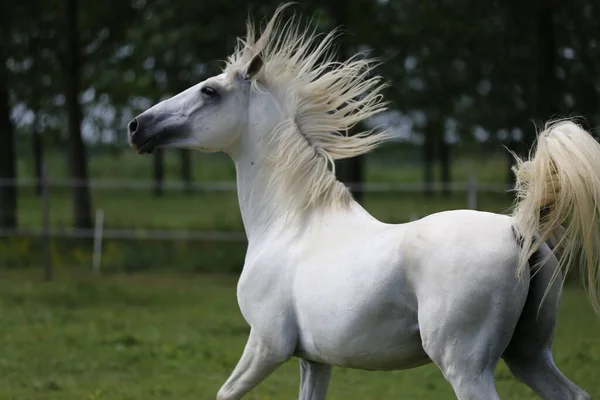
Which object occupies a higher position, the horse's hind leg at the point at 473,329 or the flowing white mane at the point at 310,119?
the flowing white mane at the point at 310,119

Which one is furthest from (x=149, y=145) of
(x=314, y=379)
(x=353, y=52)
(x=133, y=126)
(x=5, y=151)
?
(x=5, y=151)

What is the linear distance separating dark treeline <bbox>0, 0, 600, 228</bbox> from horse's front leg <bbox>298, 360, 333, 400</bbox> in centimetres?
869

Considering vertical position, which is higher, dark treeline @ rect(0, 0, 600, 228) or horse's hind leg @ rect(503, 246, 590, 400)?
dark treeline @ rect(0, 0, 600, 228)

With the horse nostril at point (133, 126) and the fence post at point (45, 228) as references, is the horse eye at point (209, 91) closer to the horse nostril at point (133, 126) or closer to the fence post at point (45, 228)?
the horse nostril at point (133, 126)

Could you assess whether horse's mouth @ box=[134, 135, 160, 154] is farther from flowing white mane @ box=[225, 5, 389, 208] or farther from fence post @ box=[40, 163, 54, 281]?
fence post @ box=[40, 163, 54, 281]

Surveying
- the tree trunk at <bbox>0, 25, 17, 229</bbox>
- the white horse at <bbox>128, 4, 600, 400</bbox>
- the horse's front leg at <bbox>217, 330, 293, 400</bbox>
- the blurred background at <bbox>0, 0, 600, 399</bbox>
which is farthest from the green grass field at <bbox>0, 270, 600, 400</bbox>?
the tree trunk at <bbox>0, 25, 17, 229</bbox>

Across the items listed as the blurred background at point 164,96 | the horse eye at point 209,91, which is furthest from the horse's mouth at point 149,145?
the blurred background at point 164,96

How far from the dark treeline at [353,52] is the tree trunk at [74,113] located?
2cm

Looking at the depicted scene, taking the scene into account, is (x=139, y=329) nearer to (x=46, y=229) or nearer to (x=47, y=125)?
(x=46, y=229)

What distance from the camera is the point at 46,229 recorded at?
46.5 feet

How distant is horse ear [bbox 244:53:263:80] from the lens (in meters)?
4.99

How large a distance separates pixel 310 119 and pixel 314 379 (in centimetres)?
131

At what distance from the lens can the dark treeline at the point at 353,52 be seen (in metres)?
14.3

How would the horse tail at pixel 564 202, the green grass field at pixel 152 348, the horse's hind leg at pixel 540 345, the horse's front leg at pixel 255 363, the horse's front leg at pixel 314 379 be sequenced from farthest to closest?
the green grass field at pixel 152 348 < the horse's front leg at pixel 314 379 < the horse's front leg at pixel 255 363 < the horse's hind leg at pixel 540 345 < the horse tail at pixel 564 202
